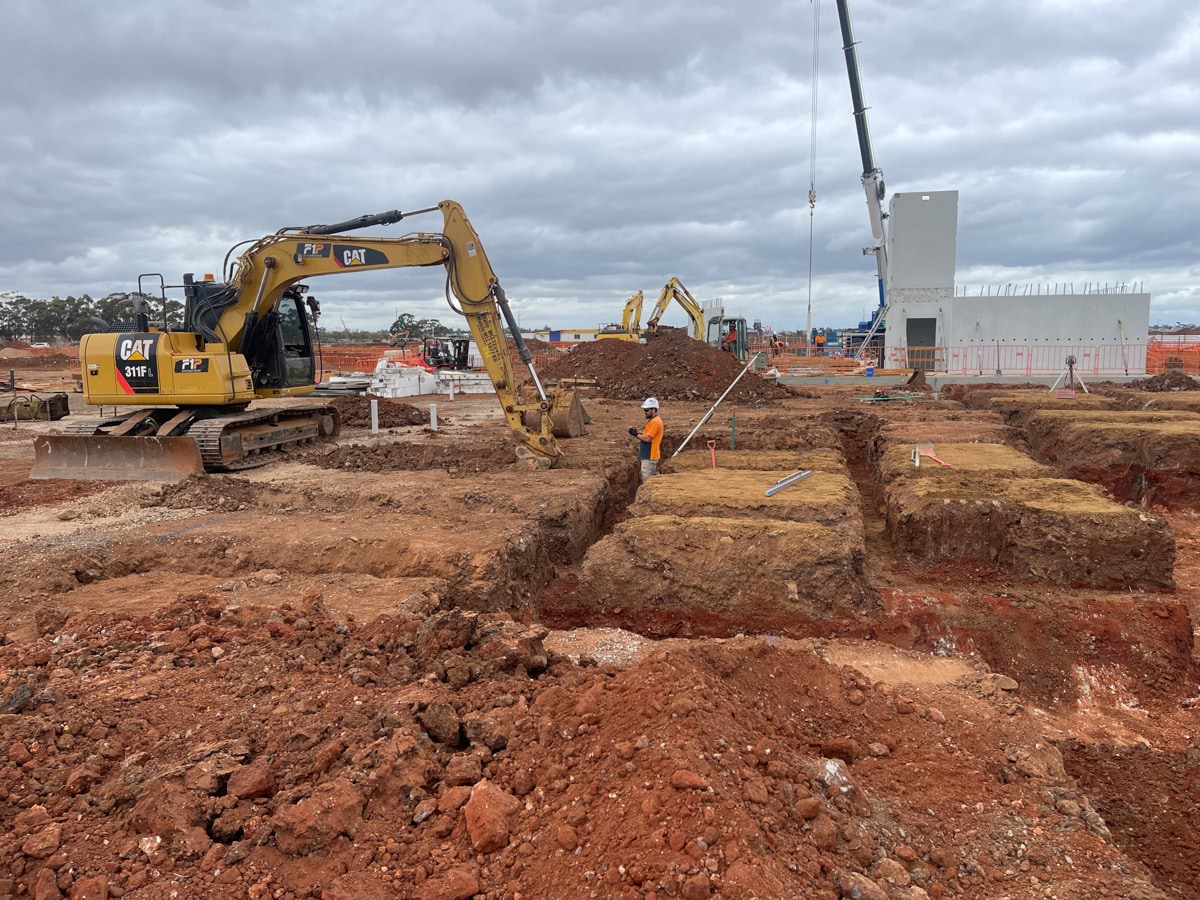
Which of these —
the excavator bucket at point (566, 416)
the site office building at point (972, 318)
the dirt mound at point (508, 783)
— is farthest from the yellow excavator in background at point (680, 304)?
the dirt mound at point (508, 783)

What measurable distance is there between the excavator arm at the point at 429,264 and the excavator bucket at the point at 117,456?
213cm

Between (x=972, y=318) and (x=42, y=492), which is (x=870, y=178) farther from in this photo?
(x=42, y=492)

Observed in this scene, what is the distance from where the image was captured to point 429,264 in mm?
11727

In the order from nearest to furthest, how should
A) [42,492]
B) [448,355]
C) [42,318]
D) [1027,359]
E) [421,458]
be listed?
[42,492] → [421,458] → [1027,359] → [448,355] → [42,318]

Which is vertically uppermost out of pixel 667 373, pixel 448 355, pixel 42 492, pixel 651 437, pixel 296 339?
pixel 448 355

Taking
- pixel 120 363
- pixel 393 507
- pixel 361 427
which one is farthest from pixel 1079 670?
pixel 361 427

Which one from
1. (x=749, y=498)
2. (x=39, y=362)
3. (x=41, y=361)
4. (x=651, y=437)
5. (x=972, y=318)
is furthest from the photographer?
(x=41, y=361)

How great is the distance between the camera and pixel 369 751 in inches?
131

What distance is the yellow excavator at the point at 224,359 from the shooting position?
1145 cm

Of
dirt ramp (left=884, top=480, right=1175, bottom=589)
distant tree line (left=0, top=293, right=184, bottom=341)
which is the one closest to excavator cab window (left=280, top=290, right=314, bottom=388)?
dirt ramp (left=884, top=480, right=1175, bottom=589)

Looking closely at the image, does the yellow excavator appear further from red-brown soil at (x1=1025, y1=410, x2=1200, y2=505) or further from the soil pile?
the soil pile

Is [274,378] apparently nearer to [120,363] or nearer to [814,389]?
[120,363]

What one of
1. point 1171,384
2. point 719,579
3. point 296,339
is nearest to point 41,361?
point 296,339

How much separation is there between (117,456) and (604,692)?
425 inches
